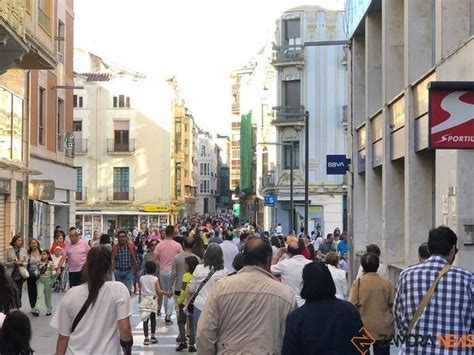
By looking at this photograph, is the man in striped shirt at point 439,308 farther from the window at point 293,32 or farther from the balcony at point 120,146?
the balcony at point 120,146

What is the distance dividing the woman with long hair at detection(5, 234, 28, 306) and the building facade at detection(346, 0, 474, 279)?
23.2 ft

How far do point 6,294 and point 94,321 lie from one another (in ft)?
3.47

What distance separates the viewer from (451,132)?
7.05 m

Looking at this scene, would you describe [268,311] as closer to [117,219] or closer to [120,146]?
[120,146]

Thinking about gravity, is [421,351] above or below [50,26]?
below

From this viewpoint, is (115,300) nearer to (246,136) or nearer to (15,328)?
(15,328)

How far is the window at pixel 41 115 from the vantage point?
28.6 m

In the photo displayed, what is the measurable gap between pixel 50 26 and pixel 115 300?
19.1 meters

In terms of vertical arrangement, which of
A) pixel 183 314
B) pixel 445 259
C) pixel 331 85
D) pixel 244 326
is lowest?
pixel 183 314

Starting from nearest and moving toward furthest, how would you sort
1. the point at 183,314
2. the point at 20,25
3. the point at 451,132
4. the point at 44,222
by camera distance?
1. the point at 451,132
2. the point at 183,314
3. the point at 20,25
4. the point at 44,222

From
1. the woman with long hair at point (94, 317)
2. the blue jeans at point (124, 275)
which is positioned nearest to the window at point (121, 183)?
the blue jeans at point (124, 275)

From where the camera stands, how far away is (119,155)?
221 ft

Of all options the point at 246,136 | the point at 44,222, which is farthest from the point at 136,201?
the point at 44,222

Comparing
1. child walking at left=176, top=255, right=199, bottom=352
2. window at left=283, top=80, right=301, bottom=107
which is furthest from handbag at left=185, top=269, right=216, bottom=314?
window at left=283, top=80, right=301, bottom=107
